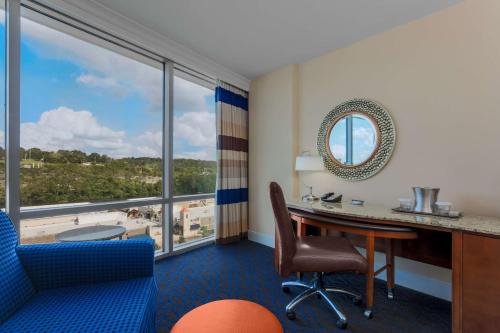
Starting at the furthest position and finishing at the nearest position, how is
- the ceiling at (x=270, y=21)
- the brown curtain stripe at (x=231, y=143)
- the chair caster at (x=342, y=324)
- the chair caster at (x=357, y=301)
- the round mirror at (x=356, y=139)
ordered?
1. the brown curtain stripe at (x=231, y=143)
2. the round mirror at (x=356, y=139)
3. the ceiling at (x=270, y=21)
4. the chair caster at (x=357, y=301)
5. the chair caster at (x=342, y=324)

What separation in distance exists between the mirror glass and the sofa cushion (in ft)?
7.41

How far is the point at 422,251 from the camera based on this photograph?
1.92 meters

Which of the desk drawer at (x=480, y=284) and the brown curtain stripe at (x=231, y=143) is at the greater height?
the brown curtain stripe at (x=231, y=143)

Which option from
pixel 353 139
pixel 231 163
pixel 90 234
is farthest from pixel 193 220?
pixel 353 139

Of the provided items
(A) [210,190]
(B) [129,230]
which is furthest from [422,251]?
(B) [129,230]

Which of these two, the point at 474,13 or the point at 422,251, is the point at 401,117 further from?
the point at 422,251

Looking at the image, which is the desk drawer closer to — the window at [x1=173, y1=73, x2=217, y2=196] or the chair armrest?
the chair armrest

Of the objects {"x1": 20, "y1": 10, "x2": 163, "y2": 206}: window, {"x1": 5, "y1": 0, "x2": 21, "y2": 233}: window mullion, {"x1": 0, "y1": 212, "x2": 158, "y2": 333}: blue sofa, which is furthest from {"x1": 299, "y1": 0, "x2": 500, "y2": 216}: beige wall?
{"x1": 5, "y1": 0, "x2": 21, "y2": 233}: window mullion

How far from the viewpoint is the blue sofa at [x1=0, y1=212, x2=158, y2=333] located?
95 centimetres

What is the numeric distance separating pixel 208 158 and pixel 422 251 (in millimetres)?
2695

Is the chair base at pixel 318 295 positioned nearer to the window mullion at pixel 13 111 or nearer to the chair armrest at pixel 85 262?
the chair armrest at pixel 85 262

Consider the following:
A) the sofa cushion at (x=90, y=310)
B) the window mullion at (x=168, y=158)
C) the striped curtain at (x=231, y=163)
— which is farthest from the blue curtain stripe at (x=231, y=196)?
the sofa cushion at (x=90, y=310)

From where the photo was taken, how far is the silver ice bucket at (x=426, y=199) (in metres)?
1.76

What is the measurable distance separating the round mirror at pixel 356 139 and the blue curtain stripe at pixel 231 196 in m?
1.37
